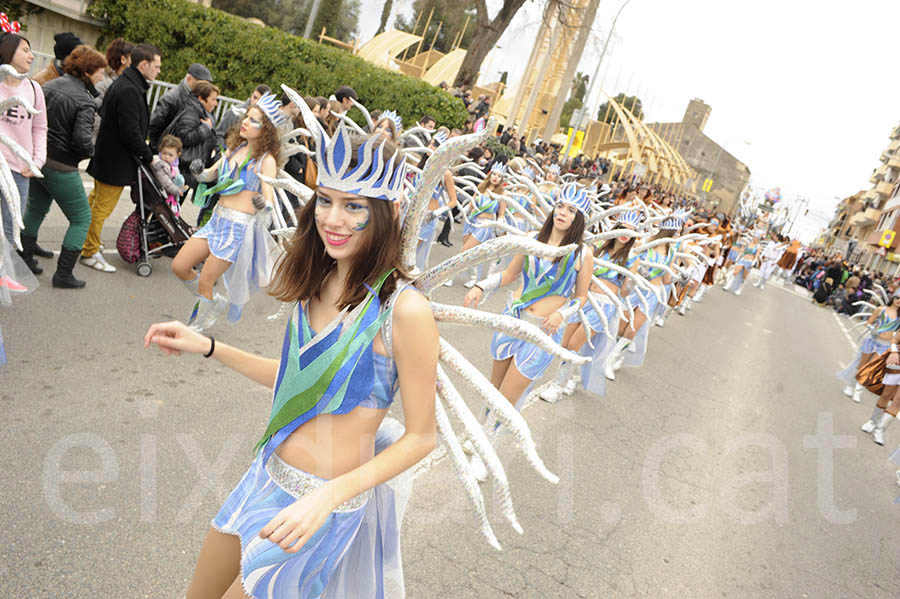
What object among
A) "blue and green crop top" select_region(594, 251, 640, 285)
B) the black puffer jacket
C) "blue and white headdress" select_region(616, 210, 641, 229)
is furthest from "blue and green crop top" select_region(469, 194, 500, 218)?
the black puffer jacket

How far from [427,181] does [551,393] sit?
5.43 m

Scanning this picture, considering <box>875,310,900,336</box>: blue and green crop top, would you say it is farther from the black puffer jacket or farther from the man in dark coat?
the black puffer jacket

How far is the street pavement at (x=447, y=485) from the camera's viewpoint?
132 inches

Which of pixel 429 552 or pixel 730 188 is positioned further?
pixel 730 188

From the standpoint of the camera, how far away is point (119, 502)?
3.51m

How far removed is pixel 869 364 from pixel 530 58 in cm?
3195

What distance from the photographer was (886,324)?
36.3 ft

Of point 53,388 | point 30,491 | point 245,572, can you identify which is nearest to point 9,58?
point 53,388

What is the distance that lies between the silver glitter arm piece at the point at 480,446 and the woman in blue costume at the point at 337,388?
0.10m

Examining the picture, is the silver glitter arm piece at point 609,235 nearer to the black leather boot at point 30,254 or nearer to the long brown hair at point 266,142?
the long brown hair at point 266,142

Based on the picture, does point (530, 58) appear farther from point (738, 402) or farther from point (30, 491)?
point (30, 491)

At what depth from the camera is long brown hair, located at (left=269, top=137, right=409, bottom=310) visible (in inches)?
79.0

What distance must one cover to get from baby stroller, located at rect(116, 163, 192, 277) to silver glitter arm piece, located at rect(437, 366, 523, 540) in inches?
223

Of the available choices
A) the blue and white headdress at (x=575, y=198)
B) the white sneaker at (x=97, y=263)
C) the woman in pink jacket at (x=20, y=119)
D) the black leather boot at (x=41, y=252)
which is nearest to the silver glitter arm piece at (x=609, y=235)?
the blue and white headdress at (x=575, y=198)
